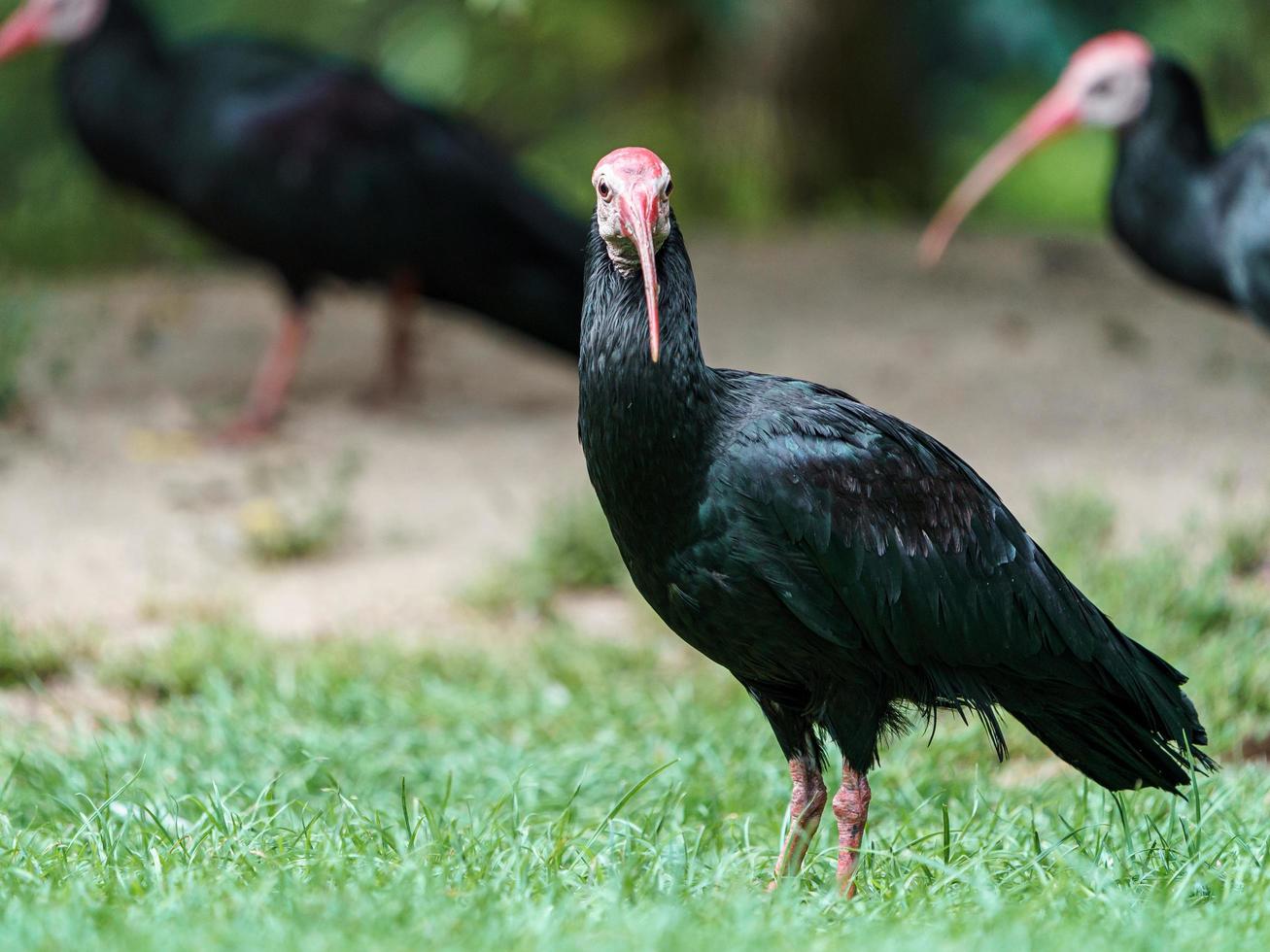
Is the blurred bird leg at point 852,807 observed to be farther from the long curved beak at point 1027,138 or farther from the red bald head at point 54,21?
the red bald head at point 54,21

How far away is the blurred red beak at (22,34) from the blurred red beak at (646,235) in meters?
5.53

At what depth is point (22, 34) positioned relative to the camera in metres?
7.59

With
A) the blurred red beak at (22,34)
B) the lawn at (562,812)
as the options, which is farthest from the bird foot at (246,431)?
the blurred red beak at (22,34)

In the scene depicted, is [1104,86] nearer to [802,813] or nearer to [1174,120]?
[1174,120]

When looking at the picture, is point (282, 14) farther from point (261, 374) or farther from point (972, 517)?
point (972, 517)

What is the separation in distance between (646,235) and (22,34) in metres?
5.70

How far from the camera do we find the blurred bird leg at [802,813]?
10.2 ft

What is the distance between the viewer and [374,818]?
3207 millimetres

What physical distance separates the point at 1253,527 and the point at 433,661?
2573 mm

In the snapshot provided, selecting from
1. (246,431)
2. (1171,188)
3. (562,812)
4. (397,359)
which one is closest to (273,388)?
(246,431)

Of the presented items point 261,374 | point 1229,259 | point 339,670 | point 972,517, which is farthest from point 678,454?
point 261,374

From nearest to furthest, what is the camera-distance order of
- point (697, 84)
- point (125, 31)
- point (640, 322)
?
1. point (640, 322)
2. point (125, 31)
3. point (697, 84)

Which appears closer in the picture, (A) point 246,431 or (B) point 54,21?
(A) point 246,431

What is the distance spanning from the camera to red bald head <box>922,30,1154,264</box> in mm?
6156
